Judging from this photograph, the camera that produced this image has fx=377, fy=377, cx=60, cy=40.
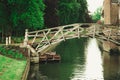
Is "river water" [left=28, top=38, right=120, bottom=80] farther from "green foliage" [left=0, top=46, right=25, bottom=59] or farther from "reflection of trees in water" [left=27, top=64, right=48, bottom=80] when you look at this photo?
"green foliage" [left=0, top=46, right=25, bottom=59]

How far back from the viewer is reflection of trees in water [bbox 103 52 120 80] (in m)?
38.2

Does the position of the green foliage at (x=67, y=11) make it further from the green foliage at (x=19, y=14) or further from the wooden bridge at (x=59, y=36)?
the wooden bridge at (x=59, y=36)

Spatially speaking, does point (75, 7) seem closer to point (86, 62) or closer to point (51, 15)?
point (51, 15)

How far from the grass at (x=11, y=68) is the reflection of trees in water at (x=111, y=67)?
→ 8801 millimetres

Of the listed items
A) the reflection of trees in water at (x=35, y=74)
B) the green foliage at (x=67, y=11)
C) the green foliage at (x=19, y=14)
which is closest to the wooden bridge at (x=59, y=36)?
the reflection of trees in water at (x=35, y=74)

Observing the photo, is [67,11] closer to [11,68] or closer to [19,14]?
[19,14]

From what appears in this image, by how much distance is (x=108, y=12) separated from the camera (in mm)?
67125

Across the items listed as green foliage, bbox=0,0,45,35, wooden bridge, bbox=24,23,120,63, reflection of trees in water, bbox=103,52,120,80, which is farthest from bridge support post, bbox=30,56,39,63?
green foliage, bbox=0,0,45,35

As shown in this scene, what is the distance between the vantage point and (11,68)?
38.1 metres

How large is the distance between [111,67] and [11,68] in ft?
42.3

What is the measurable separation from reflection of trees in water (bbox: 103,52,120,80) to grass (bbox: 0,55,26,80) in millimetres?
8801

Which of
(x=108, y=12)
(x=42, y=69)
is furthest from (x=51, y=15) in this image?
(x=42, y=69)

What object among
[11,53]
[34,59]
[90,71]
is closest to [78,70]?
[90,71]

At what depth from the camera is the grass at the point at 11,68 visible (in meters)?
33.0
